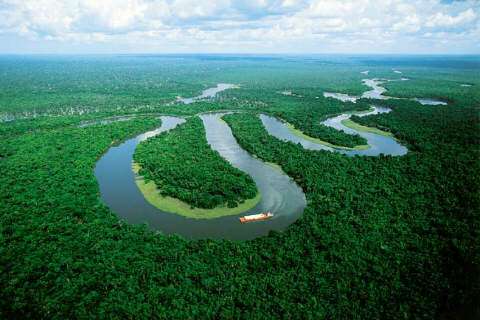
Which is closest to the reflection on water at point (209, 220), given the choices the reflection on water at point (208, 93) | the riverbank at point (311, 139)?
the riverbank at point (311, 139)

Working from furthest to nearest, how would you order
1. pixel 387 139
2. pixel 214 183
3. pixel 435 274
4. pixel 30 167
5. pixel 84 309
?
1. pixel 387 139
2. pixel 30 167
3. pixel 214 183
4. pixel 435 274
5. pixel 84 309

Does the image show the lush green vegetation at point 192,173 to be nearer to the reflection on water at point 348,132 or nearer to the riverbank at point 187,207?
the riverbank at point 187,207

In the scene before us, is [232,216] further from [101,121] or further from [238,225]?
[101,121]

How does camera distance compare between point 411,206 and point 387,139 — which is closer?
point 411,206

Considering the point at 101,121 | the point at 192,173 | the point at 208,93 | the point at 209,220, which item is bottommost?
the point at 209,220

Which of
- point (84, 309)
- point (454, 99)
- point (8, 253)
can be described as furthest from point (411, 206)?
point (454, 99)

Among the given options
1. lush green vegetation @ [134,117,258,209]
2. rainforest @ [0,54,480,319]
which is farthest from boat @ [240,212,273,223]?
lush green vegetation @ [134,117,258,209]

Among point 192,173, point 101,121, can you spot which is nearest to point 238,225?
point 192,173

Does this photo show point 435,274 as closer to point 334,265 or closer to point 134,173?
point 334,265
